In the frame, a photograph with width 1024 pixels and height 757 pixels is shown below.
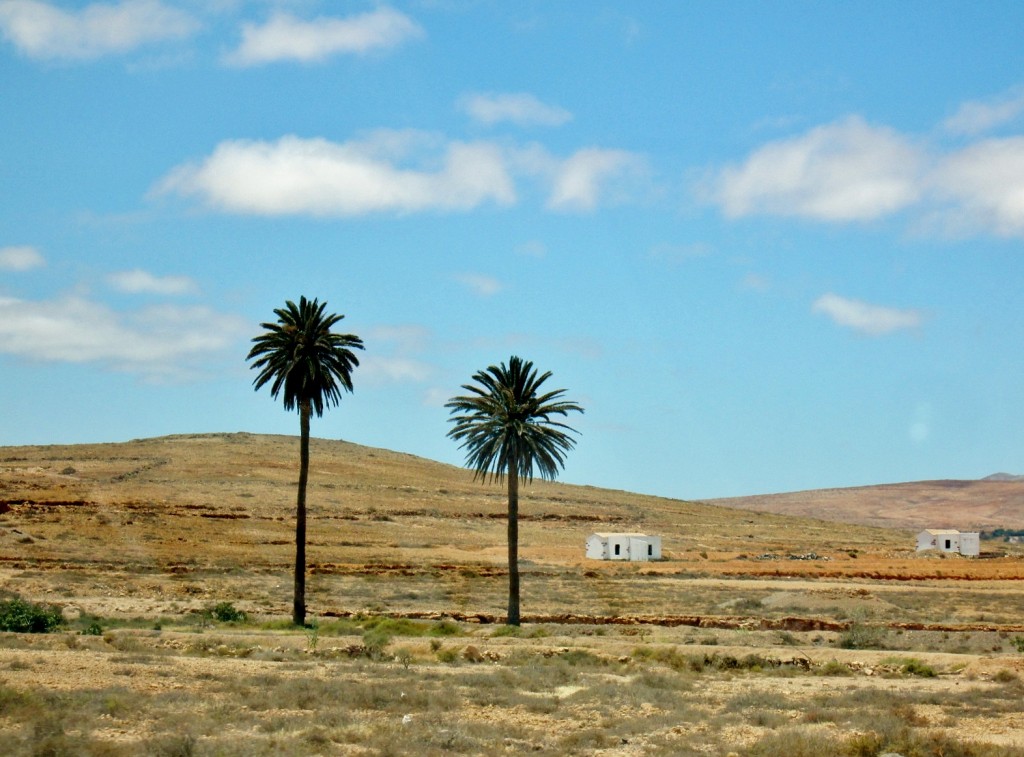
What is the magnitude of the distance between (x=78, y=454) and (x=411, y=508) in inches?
2133

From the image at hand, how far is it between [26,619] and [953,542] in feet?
338

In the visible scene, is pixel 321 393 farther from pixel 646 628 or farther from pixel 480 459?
pixel 646 628

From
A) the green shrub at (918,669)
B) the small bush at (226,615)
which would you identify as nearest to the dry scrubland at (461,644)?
the green shrub at (918,669)

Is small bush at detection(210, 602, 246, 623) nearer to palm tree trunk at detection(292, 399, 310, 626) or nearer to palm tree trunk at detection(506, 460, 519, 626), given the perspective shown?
palm tree trunk at detection(292, 399, 310, 626)

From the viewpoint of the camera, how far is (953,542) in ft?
386

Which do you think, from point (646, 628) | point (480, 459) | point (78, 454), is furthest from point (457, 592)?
point (78, 454)

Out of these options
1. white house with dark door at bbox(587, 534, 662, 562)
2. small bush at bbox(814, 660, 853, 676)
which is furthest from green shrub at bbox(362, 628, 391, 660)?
white house with dark door at bbox(587, 534, 662, 562)

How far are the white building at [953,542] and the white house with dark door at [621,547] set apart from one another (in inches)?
1402

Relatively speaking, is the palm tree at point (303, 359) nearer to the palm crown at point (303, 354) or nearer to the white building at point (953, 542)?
the palm crown at point (303, 354)

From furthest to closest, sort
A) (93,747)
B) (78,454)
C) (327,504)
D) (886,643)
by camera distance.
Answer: (78,454)
(327,504)
(886,643)
(93,747)

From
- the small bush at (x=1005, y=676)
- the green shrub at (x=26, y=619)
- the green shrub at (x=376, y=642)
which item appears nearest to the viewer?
the small bush at (x=1005, y=676)

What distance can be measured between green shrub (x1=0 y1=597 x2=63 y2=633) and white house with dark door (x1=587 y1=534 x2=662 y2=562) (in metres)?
66.2

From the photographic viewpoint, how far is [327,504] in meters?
125

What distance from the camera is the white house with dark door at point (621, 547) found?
99.2m
